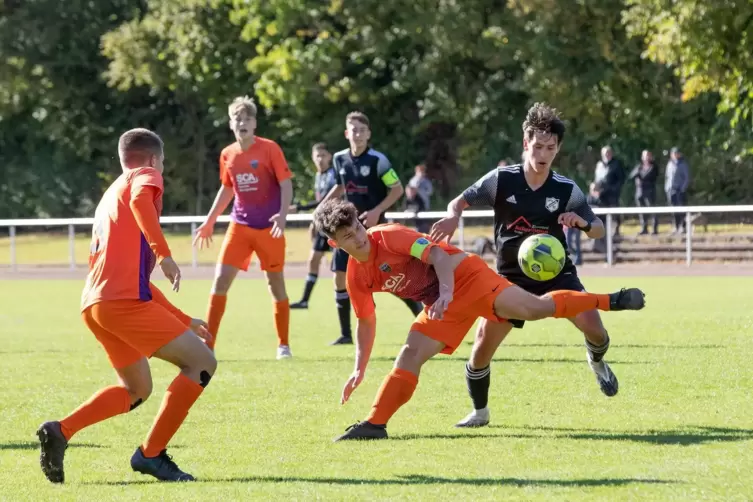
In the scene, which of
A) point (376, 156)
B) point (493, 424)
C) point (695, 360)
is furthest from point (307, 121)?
point (493, 424)

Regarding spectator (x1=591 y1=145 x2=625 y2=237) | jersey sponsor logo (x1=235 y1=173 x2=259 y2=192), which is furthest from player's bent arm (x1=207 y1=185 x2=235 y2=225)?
spectator (x1=591 y1=145 x2=625 y2=237)

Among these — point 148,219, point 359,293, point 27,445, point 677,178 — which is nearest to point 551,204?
point 359,293

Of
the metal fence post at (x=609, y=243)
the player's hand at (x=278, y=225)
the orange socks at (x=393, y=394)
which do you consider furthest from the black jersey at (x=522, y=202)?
the metal fence post at (x=609, y=243)

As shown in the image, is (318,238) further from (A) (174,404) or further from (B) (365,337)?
(A) (174,404)

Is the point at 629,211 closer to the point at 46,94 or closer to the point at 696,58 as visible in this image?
the point at 696,58

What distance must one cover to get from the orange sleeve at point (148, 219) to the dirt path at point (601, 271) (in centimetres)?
1764

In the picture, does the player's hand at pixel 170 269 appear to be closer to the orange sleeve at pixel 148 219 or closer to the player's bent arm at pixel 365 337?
the orange sleeve at pixel 148 219

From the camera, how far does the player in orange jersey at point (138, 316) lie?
21.5ft

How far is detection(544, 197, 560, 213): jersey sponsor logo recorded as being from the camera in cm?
830

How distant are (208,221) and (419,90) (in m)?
27.7

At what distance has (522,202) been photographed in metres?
8.32

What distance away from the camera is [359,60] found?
38.2 metres

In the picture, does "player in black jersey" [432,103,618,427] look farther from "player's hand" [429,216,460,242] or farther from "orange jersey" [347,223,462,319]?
"orange jersey" [347,223,462,319]

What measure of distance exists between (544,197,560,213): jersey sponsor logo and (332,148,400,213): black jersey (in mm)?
4743
